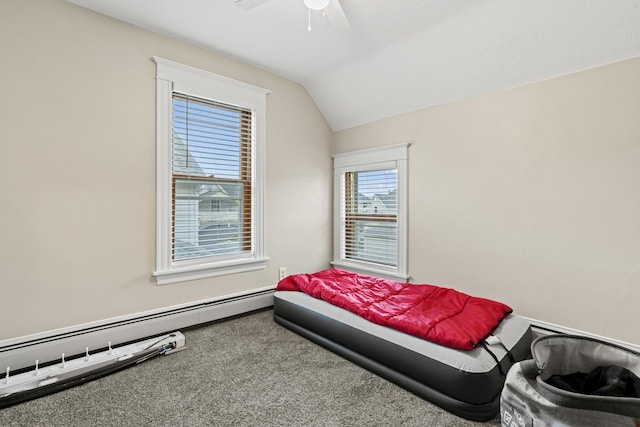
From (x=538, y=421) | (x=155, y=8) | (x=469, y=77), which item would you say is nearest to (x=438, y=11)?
(x=469, y=77)

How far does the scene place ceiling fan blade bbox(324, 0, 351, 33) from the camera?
2021 mm

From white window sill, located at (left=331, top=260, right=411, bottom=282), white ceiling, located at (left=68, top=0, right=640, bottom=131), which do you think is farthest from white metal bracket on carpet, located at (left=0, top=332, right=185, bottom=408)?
white ceiling, located at (left=68, top=0, right=640, bottom=131)

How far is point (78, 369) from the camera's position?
1980 mm

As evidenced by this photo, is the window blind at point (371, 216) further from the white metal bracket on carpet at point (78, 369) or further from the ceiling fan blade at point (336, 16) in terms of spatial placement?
the white metal bracket on carpet at point (78, 369)

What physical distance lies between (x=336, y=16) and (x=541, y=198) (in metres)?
2.08

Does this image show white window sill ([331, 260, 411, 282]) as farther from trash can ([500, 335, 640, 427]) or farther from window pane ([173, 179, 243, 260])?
trash can ([500, 335, 640, 427])

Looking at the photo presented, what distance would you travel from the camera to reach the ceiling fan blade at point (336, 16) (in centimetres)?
202

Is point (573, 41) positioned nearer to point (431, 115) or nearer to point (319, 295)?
point (431, 115)

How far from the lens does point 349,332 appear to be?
7.23 feet

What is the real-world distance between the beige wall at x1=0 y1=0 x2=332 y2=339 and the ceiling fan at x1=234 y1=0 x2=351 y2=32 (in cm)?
113

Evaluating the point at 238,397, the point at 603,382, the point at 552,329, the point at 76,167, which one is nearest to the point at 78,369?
the point at 238,397

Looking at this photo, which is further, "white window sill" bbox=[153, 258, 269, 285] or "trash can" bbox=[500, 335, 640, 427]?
"white window sill" bbox=[153, 258, 269, 285]

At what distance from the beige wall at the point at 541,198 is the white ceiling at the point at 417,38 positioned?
169 millimetres

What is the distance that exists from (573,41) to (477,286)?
200cm
